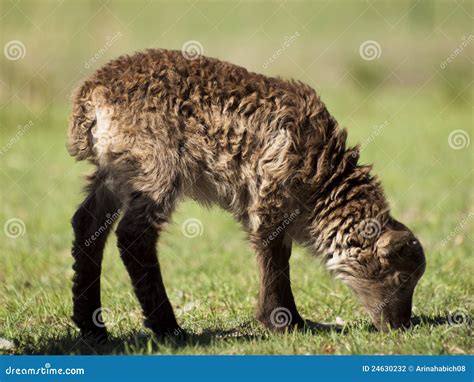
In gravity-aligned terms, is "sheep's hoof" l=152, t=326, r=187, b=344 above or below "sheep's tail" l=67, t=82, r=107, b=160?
below

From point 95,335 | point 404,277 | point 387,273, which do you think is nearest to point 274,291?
point 387,273

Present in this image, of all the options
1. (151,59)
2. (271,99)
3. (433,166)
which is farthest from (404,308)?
(433,166)

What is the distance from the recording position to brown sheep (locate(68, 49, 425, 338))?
5.90 metres

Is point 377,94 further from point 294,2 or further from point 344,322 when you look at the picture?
point 344,322

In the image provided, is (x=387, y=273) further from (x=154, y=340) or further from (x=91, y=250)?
(x=91, y=250)

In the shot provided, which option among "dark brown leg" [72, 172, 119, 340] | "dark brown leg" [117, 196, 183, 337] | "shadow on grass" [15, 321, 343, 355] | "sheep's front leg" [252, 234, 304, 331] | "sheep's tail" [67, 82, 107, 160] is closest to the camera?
"shadow on grass" [15, 321, 343, 355]

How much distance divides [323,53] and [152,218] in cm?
1453

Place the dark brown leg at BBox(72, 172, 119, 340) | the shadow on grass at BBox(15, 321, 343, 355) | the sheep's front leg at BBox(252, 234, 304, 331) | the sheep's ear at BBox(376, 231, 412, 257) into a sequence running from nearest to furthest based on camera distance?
the shadow on grass at BBox(15, 321, 343, 355)
the sheep's ear at BBox(376, 231, 412, 257)
the dark brown leg at BBox(72, 172, 119, 340)
the sheep's front leg at BBox(252, 234, 304, 331)

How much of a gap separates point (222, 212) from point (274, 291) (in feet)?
3.19

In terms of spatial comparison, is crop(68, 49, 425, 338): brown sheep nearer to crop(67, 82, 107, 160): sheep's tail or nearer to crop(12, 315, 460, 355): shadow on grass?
crop(67, 82, 107, 160): sheep's tail

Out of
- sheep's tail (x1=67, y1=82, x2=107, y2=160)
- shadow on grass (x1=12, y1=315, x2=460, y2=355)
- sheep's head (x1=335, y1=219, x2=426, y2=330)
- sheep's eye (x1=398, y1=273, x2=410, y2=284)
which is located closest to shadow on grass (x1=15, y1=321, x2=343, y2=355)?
shadow on grass (x1=12, y1=315, x2=460, y2=355)

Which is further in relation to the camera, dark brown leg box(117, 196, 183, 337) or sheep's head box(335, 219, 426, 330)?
sheep's head box(335, 219, 426, 330)

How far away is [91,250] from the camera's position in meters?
6.27

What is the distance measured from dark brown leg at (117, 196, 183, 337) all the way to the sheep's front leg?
2.73 feet
